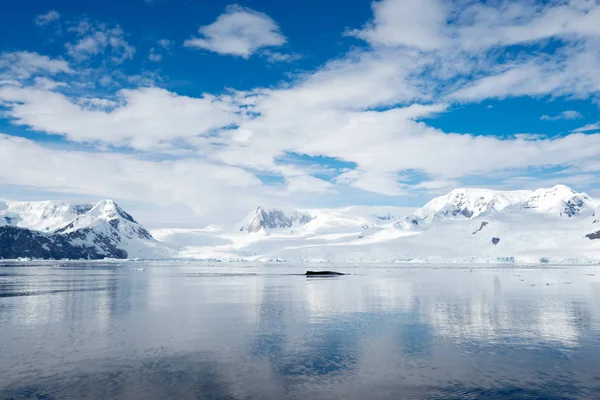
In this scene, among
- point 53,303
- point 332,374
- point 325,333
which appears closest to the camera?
point 332,374

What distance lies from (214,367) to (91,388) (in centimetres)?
447

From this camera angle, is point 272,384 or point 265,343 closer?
point 272,384

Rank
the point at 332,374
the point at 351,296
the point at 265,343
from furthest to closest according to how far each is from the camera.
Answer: the point at 351,296 < the point at 265,343 < the point at 332,374

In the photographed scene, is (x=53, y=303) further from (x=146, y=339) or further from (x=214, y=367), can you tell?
(x=214, y=367)

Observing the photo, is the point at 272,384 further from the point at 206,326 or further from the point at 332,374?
the point at 206,326

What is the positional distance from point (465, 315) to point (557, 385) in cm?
1638

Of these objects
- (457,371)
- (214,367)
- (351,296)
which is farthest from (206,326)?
(351,296)

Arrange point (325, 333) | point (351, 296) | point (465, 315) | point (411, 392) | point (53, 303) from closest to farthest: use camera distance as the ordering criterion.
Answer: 1. point (411, 392)
2. point (325, 333)
3. point (465, 315)
4. point (53, 303)
5. point (351, 296)

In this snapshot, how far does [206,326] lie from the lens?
1126 inches

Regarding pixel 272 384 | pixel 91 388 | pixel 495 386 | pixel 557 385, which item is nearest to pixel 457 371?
pixel 495 386

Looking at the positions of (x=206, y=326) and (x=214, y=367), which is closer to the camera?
(x=214, y=367)

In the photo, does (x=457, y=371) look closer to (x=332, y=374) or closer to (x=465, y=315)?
(x=332, y=374)

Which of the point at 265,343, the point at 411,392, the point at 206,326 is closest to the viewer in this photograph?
the point at 411,392

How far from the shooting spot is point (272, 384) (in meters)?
16.4
